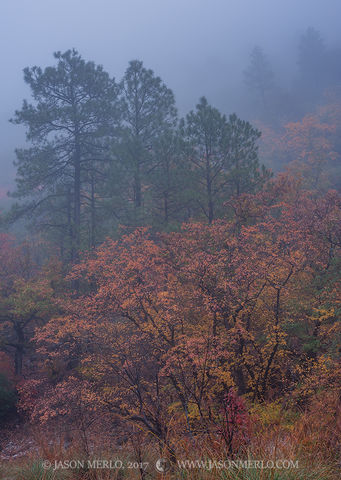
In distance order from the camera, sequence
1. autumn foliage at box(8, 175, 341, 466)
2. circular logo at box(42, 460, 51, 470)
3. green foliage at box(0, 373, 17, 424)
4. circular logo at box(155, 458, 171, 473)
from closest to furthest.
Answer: circular logo at box(155, 458, 171, 473) → circular logo at box(42, 460, 51, 470) → autumn foliage at box(8, 175, 341, 466) → green foliage at box(0, 373, 17, 424)

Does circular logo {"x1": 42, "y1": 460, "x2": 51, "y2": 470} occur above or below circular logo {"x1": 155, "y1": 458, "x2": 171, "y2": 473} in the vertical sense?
below

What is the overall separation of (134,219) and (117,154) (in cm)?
450

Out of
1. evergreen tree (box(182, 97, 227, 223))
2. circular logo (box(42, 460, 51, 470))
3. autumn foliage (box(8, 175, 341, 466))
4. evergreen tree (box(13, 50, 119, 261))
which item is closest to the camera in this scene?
circular logo (box(42, 460, 51, 470))

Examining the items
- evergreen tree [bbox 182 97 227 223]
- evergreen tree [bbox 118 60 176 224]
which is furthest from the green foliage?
evergreen tree [bbox 182 97 227 223]

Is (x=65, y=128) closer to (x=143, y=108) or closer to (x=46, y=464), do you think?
(x=143, y=108)

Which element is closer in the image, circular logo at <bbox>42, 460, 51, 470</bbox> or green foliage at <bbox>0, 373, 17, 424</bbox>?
circular logo at <bbox>42, 460, 51, 470</bbox>

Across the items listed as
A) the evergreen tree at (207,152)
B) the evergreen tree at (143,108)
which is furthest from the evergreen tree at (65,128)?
the evergreen tree at (207,152)

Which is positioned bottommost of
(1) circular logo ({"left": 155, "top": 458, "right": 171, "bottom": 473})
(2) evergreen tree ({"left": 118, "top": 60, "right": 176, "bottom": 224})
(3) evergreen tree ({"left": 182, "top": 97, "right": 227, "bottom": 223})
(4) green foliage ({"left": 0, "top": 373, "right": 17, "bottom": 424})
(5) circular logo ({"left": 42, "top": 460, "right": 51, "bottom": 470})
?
(4) green foliage ({"left": 0, "top": 373, "right": 17, "bottom": 424})

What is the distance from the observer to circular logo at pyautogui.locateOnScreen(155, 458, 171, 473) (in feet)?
15.1

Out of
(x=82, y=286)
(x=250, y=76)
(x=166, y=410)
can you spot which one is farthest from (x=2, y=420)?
(x=250, y=76)

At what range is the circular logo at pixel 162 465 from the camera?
4.61 m

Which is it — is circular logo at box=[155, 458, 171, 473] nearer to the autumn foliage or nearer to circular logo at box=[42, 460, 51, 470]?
circular logo at box=[42, 460, 51, 470]

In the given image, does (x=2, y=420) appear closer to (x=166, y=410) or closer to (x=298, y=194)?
(x=166, y=410)

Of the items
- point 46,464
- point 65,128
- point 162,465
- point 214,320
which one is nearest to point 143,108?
point 65,128
